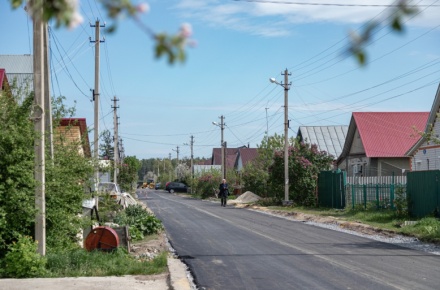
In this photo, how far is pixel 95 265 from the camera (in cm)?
1211

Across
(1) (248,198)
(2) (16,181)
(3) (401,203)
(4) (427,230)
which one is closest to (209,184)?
(1) (248,198)

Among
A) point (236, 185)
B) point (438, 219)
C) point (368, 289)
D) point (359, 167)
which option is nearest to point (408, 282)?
point (368, 289)

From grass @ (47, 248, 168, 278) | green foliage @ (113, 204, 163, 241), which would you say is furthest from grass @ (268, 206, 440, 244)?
grass @ (47, 248, 168, 278)

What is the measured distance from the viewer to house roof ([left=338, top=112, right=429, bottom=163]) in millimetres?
43625

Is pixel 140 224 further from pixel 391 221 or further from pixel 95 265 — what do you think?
pixel 391 221

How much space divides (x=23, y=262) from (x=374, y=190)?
68.3 ft

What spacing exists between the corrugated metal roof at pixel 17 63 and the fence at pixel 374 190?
19114 millimetres

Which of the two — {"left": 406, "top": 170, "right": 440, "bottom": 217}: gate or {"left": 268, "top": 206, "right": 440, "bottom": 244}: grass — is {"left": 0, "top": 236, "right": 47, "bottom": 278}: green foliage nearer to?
{"left": 268, "top": 206, "right": 440, "bottom": 244}: grass

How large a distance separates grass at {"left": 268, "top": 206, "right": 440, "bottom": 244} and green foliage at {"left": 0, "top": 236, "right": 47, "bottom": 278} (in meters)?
11.7

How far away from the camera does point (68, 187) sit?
530 inches

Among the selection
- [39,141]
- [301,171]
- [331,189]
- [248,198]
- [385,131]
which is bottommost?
[248,198]

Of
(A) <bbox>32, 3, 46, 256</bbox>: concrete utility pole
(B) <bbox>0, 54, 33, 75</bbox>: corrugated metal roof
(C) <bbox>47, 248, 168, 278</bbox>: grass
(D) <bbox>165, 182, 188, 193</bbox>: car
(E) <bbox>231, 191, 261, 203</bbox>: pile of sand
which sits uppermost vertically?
(B) <bbox>0, 54, 33, 75</bbox>: corrugated metal roof

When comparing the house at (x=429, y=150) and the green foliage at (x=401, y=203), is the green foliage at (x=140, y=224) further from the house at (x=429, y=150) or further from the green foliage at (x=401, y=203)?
the house at (x=429, y=150)

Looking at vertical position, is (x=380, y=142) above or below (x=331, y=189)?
above
